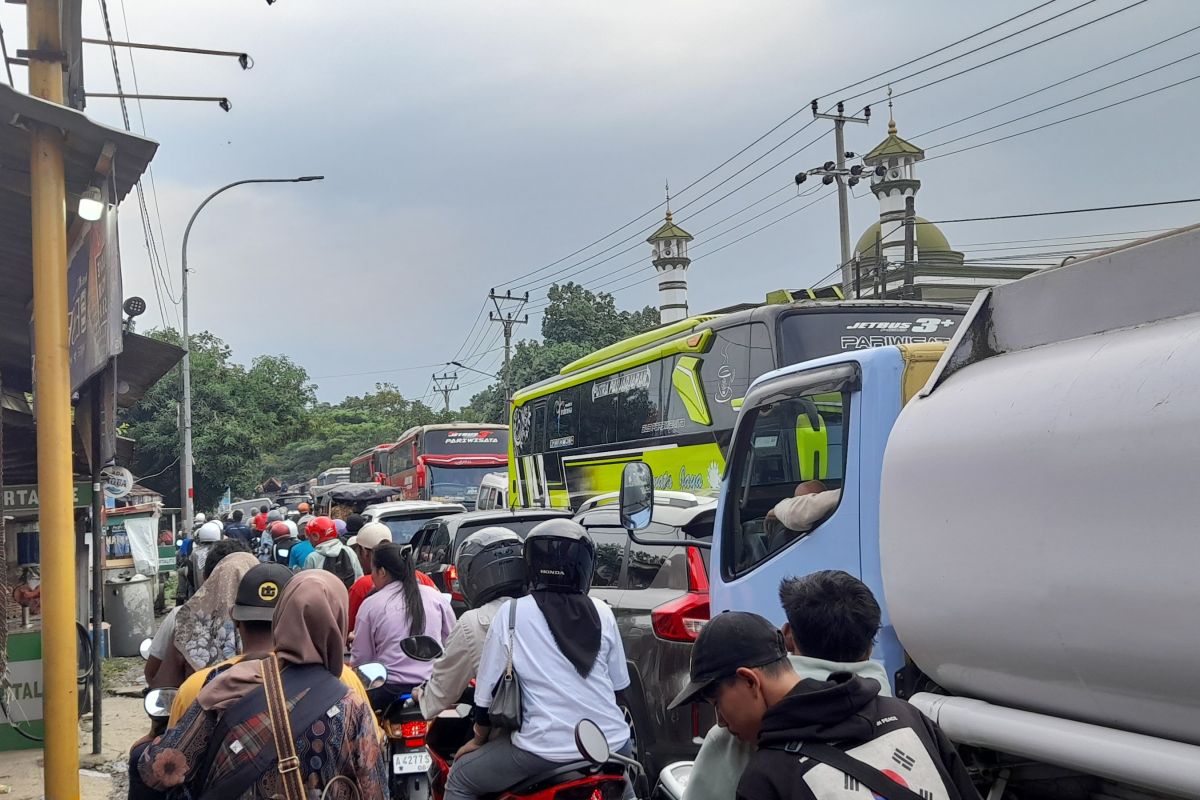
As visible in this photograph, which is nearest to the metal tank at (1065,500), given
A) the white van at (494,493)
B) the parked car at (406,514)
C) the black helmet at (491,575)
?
the black helmet at (491,575)

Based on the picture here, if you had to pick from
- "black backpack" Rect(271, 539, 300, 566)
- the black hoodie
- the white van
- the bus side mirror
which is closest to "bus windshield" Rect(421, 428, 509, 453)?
the white van

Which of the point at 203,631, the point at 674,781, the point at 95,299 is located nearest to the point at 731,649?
the point at 674,781

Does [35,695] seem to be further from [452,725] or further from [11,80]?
[452,725]

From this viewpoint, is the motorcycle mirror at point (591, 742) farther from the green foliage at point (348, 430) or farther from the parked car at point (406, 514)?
the green foliage at point (348, 430)

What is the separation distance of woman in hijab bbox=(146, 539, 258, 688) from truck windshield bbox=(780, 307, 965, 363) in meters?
6.67

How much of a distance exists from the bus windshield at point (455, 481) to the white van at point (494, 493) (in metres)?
3.14

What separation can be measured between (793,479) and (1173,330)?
288 centimetres

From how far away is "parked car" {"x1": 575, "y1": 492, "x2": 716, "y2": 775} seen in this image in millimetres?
5605

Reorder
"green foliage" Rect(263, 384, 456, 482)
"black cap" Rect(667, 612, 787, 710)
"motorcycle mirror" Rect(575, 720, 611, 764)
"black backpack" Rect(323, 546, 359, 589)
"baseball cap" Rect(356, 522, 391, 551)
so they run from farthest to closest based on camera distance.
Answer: "green foliage" Rect(263, 384, 456, 482), "black backpack" Rect(323, 546, 359, 589), "baseball cap" Rect(356, 522, 391, 551), "motorcycle mirror" Rect(575, 720, 611, 764), "black cap" Rect(667, 612, 787, 710)

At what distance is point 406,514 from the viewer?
1194 cm

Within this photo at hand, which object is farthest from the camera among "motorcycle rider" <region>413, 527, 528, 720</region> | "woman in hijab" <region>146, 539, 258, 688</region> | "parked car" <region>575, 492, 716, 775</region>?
"parked car" <region>575, 492, 716, 775</region>

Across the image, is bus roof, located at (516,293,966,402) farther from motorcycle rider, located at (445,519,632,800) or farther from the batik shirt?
the batik shirt

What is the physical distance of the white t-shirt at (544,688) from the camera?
11.9ft

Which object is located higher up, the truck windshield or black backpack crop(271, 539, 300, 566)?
the truck windshield
